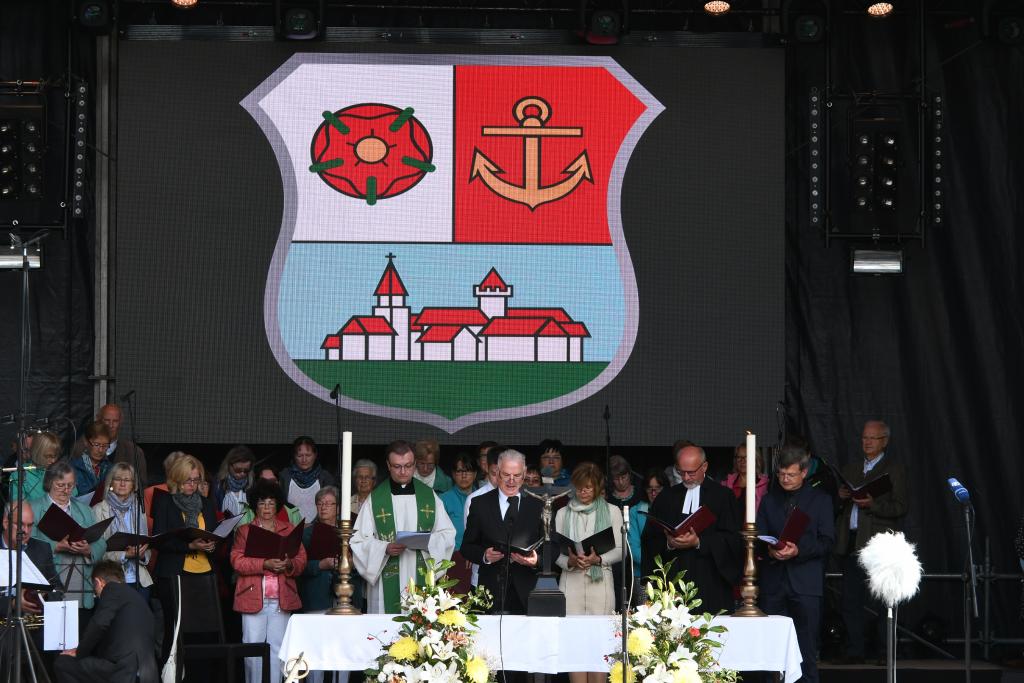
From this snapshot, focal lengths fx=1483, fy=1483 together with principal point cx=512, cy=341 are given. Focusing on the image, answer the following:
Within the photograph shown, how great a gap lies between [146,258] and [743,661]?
18.7 ft

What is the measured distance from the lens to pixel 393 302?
421 inches

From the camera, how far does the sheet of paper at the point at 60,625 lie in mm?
7180

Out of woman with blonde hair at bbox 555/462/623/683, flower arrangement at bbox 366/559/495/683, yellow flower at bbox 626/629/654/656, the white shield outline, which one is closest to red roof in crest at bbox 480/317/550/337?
the white shield outline

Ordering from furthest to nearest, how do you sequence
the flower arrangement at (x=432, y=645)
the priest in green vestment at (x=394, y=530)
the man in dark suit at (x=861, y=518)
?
the man in dark suit at (x=861, y=518)
the priest in green vestment at (x=394, y=530)
the flower arrangement at (x=432, y=645)

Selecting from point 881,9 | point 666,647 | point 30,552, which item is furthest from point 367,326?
point 666,647

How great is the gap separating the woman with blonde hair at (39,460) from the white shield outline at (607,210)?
191cm

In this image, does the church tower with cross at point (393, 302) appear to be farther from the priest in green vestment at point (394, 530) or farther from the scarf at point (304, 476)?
the priest in green vestment at point (394, 530)

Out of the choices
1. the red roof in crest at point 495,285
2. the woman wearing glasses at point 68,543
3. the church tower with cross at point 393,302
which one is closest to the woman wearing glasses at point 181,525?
the woman wearing glasses at point 68,543

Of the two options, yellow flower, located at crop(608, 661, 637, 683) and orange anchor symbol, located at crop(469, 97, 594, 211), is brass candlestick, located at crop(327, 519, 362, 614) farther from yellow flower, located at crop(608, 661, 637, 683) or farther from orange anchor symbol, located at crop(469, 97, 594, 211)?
orange anchor symbol, located at crop(469, 97, 594, 211)

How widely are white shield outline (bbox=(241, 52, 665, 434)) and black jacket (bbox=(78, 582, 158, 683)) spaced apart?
131 inches

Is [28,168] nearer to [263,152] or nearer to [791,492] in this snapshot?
[263,152]

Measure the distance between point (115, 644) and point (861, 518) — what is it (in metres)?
4.87

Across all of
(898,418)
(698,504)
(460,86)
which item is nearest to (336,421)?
(460,86)

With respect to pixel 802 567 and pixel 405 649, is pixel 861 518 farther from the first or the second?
pixel 405 649
